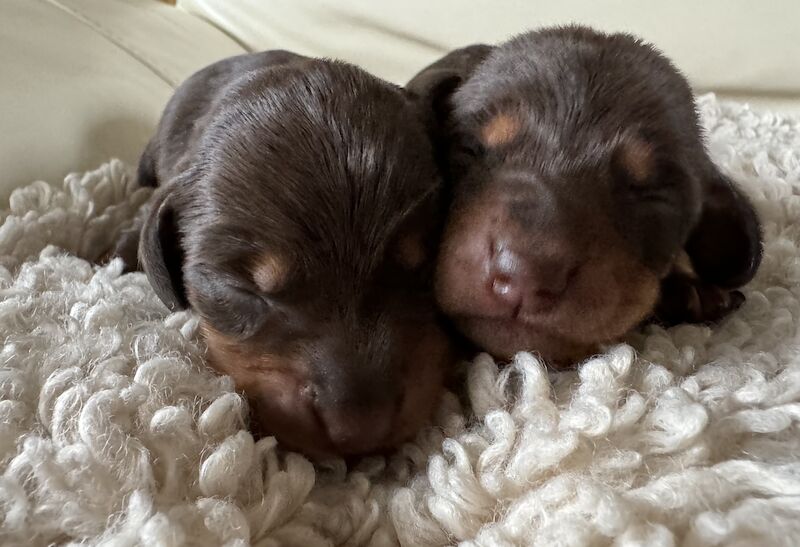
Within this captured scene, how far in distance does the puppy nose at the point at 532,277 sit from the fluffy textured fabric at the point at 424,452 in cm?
10

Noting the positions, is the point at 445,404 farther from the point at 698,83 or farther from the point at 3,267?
the point at 698,83

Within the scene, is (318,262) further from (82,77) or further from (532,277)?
(82,77)

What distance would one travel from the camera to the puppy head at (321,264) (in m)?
1.04

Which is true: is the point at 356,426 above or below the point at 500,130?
below

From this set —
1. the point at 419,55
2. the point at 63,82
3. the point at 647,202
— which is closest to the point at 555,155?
the point at 647,202

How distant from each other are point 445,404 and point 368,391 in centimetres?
13

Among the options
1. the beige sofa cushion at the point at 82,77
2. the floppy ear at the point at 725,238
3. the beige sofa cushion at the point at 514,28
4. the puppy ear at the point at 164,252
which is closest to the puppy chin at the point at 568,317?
the floppy ear at the point at 725,238

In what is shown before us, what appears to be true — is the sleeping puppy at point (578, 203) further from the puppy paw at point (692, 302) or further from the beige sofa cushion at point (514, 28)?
the beige sofa cushion at point (514, 28)

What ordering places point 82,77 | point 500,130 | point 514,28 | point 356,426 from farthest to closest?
1. point 514,28
2. point 82,77
3. point 500,130
4. point 356,426

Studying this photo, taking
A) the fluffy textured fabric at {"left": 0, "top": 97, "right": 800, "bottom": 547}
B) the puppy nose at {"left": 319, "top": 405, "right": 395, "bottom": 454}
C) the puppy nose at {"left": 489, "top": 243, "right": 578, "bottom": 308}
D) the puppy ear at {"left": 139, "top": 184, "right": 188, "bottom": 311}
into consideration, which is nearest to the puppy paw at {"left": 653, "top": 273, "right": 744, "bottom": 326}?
the fluffy textured fabric at {"left": 0, "top": 97, "right": 800, "bottom": 547}

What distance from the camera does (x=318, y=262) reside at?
1072 mm

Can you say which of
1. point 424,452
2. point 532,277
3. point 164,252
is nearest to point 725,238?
point 532,277

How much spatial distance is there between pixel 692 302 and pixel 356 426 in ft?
2.21

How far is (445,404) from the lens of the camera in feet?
3.58
